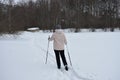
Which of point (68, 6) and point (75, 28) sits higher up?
point (68, 6)

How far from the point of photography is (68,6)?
5422cm

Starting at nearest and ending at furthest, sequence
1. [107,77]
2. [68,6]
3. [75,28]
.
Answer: [107,77]
[75,28]
[68,6]

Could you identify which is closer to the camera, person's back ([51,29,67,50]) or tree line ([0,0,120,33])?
person's back ([51,29,67,50])

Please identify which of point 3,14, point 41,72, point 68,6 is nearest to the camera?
point 41,72

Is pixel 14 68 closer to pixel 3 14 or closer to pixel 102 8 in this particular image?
pixel 3 14

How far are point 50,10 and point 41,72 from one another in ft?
156

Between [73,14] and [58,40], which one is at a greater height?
[73,14]

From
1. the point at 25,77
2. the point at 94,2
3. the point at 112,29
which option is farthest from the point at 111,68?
the point at 94,2

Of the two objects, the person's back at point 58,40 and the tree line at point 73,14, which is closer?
the person's back at point 58,40

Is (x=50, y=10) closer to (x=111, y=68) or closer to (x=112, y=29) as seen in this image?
(x=112, y=29)

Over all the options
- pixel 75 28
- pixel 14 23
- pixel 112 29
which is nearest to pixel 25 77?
pixel 14 23

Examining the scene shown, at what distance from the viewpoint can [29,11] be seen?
190 feet

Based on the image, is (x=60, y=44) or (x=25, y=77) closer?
(x=25, y=77)

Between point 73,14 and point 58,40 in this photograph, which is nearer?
point 58,40
